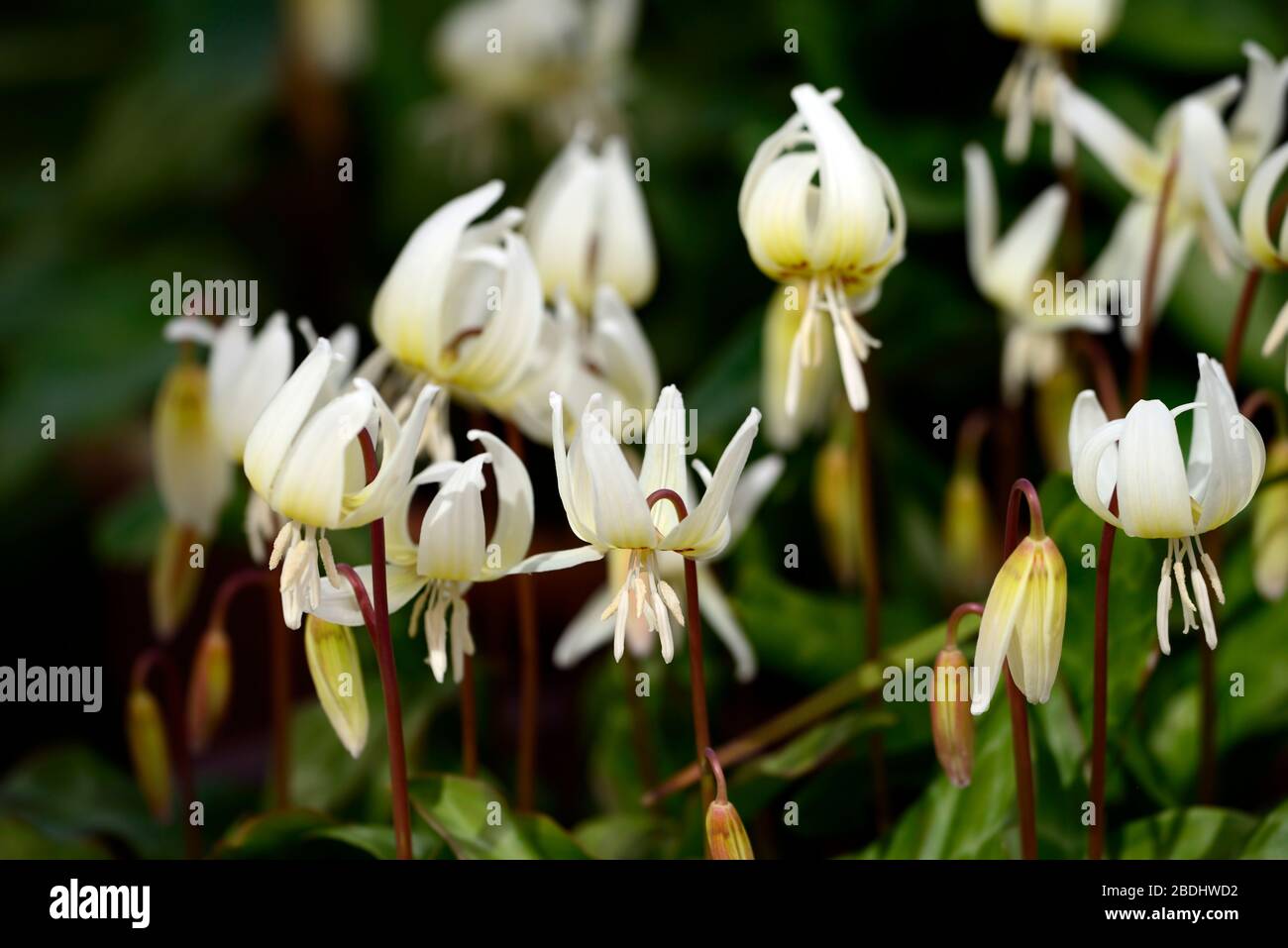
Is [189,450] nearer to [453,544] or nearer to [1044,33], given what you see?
[453,544]

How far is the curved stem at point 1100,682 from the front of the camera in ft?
2.62

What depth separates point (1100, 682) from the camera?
0.82 meters

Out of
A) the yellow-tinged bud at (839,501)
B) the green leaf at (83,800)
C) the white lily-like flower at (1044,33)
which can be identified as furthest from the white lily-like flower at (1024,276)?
the green leaf at (83,800)

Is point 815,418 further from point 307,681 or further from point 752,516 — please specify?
point 307,681

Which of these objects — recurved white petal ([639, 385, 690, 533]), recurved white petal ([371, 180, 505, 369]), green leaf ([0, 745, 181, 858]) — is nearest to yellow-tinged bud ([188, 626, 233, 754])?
green leaf ([0, 745, 181, 858])

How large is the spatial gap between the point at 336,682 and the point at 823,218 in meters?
0.41

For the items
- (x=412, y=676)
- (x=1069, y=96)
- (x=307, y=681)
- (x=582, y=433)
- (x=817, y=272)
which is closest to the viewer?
(x=582, y=433)

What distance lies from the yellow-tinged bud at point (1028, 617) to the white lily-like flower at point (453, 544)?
11.0 inches

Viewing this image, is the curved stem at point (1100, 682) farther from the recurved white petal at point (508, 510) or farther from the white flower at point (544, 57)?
the white flower at point (544, 57)

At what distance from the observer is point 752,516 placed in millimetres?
1465

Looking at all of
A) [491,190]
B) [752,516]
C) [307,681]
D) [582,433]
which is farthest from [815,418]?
[307,681]

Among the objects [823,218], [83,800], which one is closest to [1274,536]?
[823,218]

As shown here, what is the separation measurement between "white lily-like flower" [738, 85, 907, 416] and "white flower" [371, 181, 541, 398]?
0.15 m

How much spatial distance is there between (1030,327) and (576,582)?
75 cm
